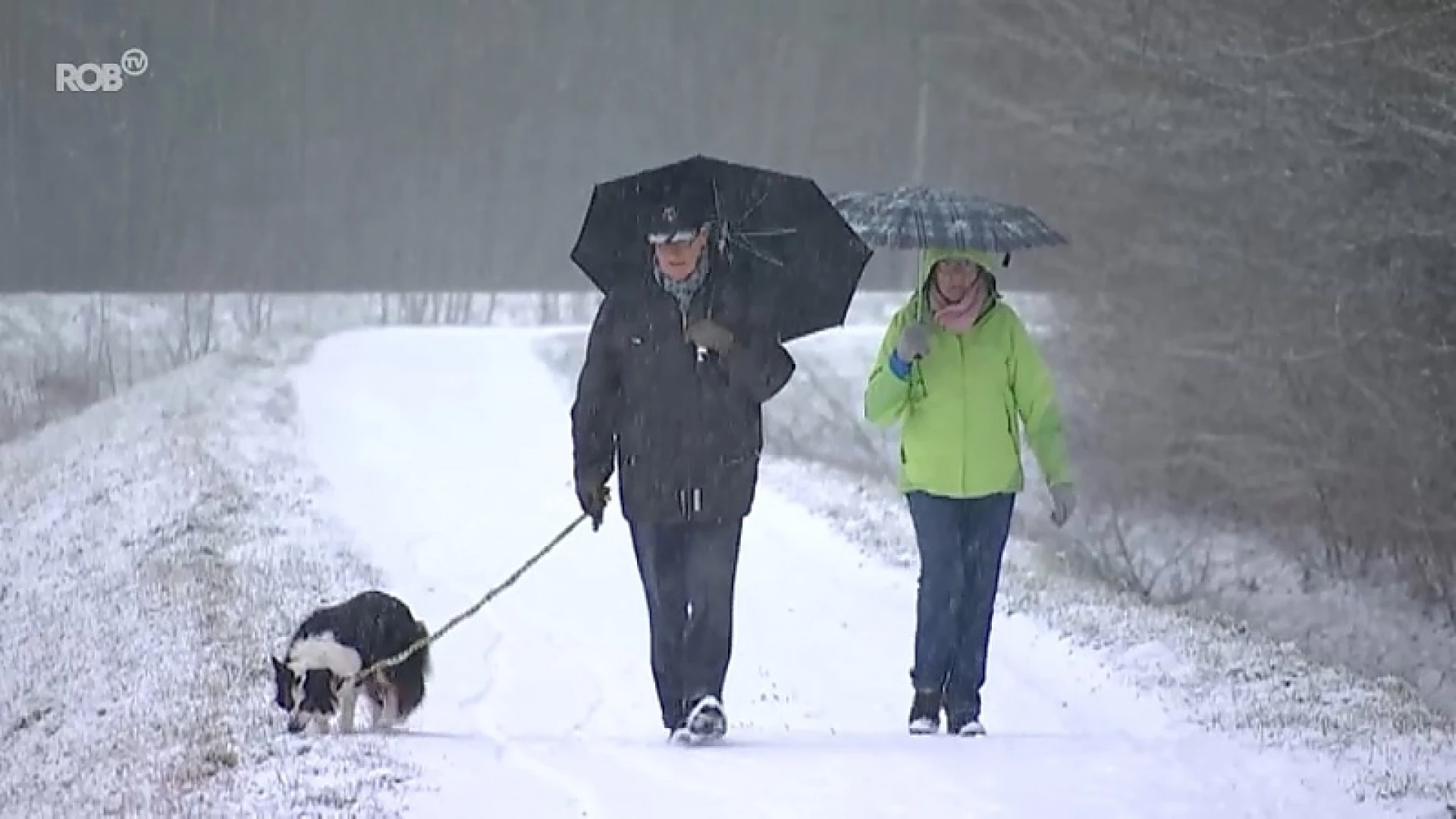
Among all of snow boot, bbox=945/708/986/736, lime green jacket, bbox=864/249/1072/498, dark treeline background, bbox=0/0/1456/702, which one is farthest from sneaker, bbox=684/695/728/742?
dark treeline background, bbox=0/0/1456/702

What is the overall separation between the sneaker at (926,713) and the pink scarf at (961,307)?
56.4 inches

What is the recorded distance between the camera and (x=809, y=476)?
1902 cm

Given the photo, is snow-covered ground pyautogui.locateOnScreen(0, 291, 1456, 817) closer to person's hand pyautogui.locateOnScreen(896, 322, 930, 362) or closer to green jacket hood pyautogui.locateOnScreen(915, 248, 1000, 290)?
person's hand pyautogui.locateOnScreen(896, 322, 930, 362)

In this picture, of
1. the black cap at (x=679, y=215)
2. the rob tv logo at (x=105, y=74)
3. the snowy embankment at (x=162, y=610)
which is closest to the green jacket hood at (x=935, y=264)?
the black cap at (x=679, y=215)

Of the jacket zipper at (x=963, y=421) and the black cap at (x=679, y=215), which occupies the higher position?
the black cap at (x=679, y=215)

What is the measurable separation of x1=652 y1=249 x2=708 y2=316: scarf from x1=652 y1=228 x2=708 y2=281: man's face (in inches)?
0.5

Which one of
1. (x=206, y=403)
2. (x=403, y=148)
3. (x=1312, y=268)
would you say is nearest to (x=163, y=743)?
(x=1312, y=268)

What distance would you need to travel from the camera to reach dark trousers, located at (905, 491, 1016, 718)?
6891 mm

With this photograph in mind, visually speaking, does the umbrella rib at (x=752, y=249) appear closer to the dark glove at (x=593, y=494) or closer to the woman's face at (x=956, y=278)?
the woman's face at (x=956, y=278)

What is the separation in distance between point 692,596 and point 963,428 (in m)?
1.21

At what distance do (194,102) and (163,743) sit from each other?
100 ft

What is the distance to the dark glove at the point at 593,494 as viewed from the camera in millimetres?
6445

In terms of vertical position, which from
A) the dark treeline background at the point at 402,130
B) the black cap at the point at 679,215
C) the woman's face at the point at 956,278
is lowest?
the woman's face at the point at 956,278

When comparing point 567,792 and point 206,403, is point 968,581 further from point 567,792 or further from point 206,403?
point 206,403
